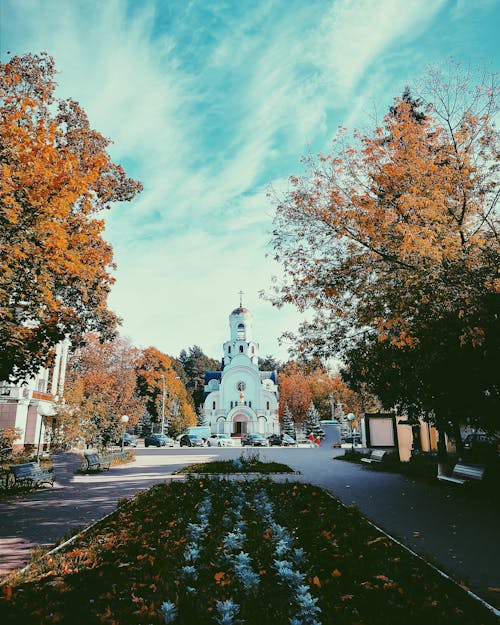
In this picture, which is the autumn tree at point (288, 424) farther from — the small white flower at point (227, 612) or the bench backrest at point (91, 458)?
the small white flower at point (227, 612)

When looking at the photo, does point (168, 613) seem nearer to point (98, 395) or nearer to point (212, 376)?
point (98, 395)

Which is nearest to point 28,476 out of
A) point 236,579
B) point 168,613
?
point 236,579

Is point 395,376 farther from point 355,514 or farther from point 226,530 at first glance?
point 226,530

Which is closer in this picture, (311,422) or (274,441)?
(274,441)

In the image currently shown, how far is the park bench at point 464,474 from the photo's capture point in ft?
36.7

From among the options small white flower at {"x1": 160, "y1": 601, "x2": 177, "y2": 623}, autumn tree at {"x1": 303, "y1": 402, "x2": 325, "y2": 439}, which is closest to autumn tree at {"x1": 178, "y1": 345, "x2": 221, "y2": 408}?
autumn tree at {"x1": 303, "y1": 402, "x2": 325, "y2": 439}

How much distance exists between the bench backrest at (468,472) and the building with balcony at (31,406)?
63.6 feet

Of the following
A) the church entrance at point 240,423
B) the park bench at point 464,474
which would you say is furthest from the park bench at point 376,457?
the church entrance at point 240,423

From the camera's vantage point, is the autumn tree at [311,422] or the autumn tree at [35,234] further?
the autumn tree at [311,422]

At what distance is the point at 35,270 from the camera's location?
978cm

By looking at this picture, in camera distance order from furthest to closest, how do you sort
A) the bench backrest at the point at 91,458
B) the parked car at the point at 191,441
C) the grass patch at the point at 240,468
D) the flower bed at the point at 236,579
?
the parked car at the point at 191,441 < the bench backrest at the point at 91,458 < the grass patch at the point at 240,468 < the flower bed at the point at 236,579

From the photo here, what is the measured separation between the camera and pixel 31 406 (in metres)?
27.5

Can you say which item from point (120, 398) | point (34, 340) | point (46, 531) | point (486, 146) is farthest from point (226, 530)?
point (120, 398)

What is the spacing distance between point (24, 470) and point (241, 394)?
49571mm
